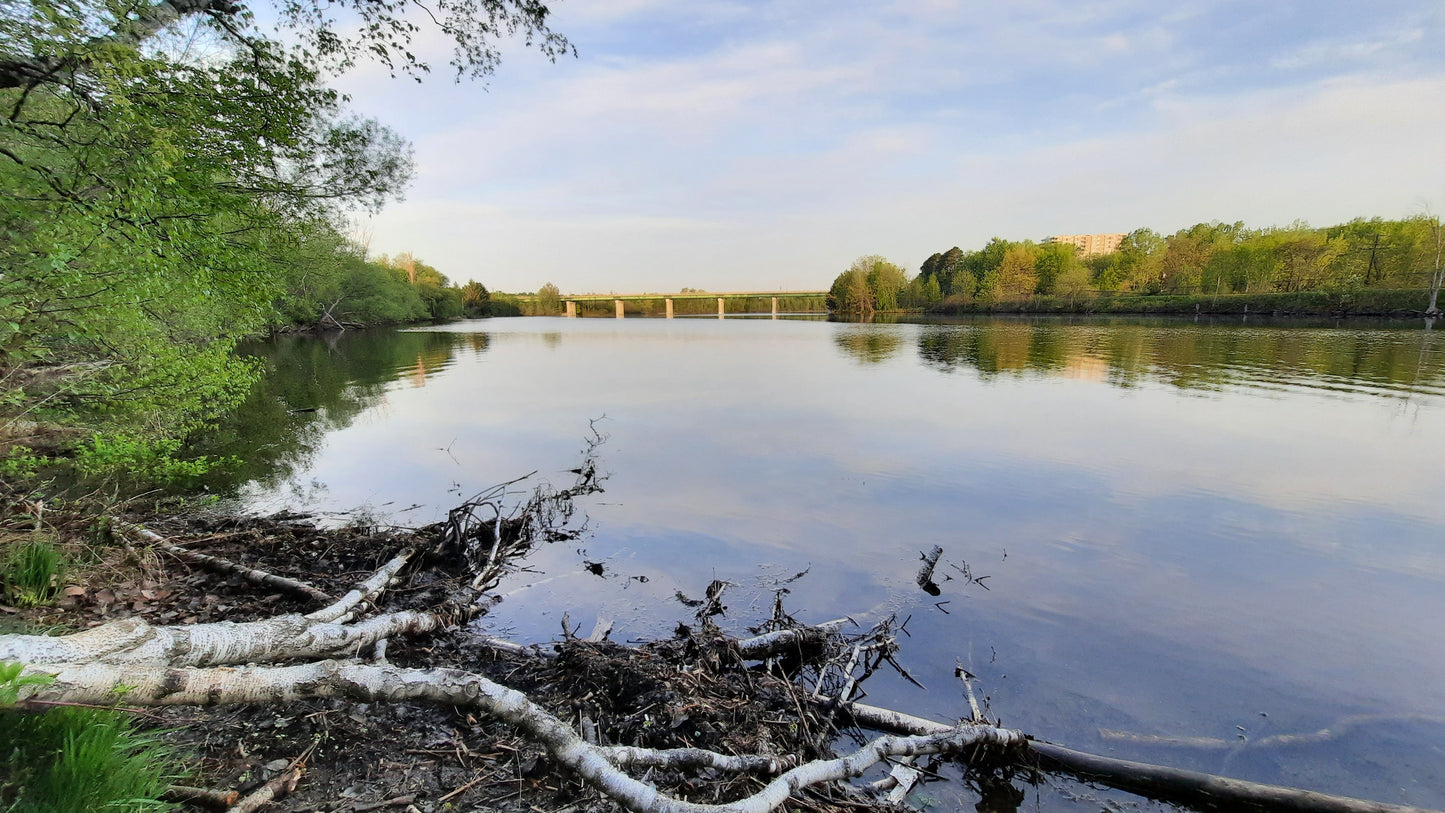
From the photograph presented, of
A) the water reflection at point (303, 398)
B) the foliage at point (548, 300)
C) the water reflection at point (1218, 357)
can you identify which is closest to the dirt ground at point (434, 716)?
the water reflection at point (303, 398)

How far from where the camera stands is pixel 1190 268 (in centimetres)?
9094

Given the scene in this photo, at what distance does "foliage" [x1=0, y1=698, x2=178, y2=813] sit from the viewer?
2.44 meters

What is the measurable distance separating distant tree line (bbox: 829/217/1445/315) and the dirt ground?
97533 millimetres

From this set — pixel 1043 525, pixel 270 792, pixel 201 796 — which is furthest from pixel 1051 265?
pixel 201 796

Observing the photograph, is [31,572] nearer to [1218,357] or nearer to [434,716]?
[434,716]

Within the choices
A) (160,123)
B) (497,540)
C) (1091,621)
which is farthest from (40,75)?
(1091,621)

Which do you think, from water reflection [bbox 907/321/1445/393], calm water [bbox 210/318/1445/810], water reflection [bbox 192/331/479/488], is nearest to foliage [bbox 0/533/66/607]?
calm water [bbox 210/318/1445/810]

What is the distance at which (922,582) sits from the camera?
325 inches

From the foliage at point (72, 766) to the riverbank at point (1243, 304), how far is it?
101652 millimetres

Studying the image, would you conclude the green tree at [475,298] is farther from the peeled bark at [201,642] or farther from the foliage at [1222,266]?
the peeled bark at [201,642]

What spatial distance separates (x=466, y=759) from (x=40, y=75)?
7.55 metres

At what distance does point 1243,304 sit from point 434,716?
101 meters

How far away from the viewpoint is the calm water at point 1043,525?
231 inches

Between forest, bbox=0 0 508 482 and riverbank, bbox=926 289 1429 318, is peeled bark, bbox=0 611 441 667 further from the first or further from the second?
riverbank, bbox=926 289 1429 318
